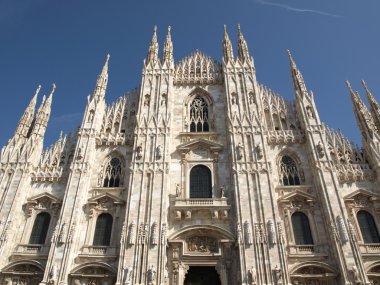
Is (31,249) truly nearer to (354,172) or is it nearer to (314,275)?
(314,275)

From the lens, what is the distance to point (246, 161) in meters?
22.1

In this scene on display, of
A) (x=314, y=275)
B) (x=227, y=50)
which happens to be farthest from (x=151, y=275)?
(x=227, y=50)

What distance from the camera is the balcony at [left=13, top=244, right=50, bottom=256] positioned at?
65.4 feet

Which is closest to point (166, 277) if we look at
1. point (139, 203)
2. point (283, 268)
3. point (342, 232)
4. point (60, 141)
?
point (139, 203)

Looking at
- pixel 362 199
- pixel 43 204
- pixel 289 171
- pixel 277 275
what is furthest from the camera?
pixel 289 171

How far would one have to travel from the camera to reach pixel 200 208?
808 inches

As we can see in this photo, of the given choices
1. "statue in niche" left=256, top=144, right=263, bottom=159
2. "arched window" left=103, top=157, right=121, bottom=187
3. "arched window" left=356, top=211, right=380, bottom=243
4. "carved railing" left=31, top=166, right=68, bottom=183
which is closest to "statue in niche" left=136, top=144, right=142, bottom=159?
"arched window" left=103, top=157, right=121, bottom=187

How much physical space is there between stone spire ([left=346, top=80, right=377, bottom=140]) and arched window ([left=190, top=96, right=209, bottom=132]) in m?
11.2

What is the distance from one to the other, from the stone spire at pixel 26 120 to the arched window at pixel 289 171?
62.8 feet

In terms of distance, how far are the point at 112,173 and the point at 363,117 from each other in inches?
732

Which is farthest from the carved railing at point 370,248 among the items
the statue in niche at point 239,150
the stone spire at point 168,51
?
the stone spire at point 168,51

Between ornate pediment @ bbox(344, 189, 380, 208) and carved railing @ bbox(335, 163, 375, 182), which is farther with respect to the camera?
carved railing @ bbox(335, 163, 375, 182)

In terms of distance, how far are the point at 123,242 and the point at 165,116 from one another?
9.83 m

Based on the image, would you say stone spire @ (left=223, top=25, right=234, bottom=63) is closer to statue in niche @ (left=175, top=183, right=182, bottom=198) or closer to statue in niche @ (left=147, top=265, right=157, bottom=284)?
statue in niche @ (left=175, top=183, right=182, bottom=198)
